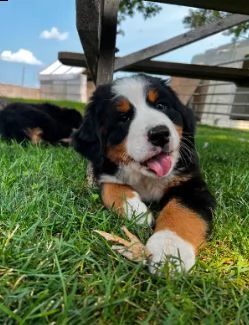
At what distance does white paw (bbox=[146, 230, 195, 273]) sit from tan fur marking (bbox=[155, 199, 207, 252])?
0.15 ft

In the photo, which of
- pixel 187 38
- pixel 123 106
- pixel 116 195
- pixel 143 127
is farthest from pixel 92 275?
pixel 187 38

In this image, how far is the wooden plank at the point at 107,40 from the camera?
108 inches

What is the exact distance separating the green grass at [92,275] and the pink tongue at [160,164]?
0.36 m

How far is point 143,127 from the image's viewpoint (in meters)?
2.16

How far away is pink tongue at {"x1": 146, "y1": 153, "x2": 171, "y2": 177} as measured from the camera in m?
2.27

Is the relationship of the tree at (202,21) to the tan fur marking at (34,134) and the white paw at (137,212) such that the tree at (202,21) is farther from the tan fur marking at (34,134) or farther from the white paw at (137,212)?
the white paw at (137,212)

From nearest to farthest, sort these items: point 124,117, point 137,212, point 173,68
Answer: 1. point 137,212
2. point 124,117
3. point 173,68

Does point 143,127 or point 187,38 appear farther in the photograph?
point 187,38

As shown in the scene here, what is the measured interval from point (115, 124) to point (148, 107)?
21 cm

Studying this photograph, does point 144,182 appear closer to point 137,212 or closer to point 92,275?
point 137,212

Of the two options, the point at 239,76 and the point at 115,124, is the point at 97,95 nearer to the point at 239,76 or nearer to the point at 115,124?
the point at 115,124

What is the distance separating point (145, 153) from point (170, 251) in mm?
717

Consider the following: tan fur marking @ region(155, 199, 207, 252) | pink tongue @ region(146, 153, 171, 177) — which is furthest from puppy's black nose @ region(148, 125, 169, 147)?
tan fur marking @ region(155, 199, 207, 252)

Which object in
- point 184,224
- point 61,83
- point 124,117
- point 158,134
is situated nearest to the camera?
point 184,224
